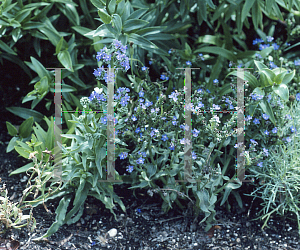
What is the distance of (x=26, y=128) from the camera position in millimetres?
2461

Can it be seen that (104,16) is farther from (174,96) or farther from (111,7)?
(174,96)

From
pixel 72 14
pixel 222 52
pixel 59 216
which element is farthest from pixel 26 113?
pixel 222 52

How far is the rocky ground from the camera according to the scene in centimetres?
205

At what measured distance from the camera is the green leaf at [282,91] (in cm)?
212

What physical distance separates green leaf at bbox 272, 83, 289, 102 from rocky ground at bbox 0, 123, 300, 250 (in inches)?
27.2

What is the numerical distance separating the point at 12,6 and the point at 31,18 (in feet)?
0.51

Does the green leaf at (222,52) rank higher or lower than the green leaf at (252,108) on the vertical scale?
higher

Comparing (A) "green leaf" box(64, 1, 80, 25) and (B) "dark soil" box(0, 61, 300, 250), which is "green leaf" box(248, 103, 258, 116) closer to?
(B) "dark soil" box(0, 61, 300, 250)

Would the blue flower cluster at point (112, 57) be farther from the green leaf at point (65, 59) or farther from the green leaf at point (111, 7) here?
the green leaf at point (65, 59)

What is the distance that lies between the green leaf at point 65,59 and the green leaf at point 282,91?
4.08 feet

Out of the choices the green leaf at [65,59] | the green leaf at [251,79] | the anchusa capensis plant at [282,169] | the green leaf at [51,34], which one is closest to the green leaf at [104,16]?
the green leaf at [65,59]

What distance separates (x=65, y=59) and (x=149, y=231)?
119cm

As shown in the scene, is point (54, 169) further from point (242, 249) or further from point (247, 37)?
point (247, 37)

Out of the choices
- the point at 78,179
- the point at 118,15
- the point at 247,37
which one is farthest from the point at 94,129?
the point at 247,37
